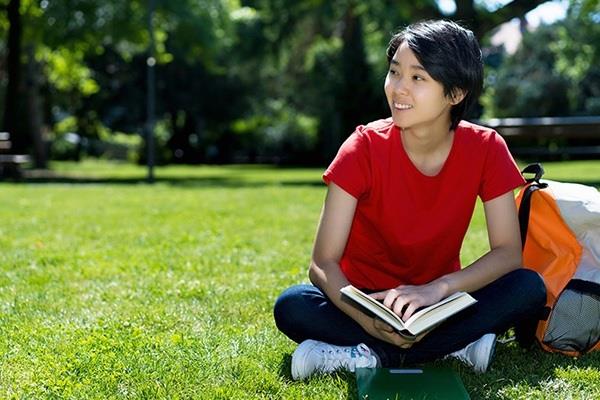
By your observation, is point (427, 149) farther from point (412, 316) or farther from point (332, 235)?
point (412, 316)

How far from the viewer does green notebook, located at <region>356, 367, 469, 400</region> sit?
302 cm

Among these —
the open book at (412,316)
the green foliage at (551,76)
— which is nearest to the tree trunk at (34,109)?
the green foliage at (551,76)

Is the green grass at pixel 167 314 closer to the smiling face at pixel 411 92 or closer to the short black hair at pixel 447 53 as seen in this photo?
the smiling face at pixel 411 92

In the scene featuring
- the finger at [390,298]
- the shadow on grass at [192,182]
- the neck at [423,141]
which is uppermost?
the neck at [423,141]

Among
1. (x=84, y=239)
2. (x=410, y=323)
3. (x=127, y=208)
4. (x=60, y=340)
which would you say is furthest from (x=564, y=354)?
(x=127, y=208)

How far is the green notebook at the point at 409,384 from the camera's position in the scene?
302 centimetres

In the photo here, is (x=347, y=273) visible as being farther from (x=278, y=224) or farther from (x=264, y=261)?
(x=278, y=224)

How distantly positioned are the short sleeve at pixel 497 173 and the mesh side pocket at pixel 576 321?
0.56m

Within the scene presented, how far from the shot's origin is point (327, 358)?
11.1 feet

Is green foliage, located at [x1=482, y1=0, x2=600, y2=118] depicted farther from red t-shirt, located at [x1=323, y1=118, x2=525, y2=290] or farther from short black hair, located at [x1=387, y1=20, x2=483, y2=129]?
short black hair, located at [x1=387, y1=20, x2=483, y2=129]

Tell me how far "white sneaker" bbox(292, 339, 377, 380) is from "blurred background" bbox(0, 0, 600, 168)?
Result: 16151mm

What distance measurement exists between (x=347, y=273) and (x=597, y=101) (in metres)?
27.9

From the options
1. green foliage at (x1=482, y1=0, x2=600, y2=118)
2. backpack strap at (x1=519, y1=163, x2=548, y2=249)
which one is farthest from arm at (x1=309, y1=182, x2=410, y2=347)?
green foliage at (x1=482, y1=0, x2=600, y2=118)

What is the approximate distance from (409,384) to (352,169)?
2.70 feet
